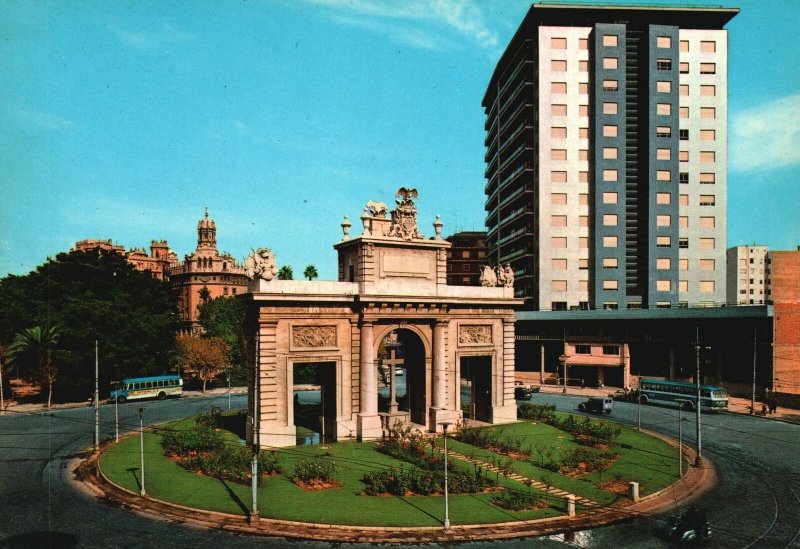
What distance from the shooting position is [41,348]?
2096 inches

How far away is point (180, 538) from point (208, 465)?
8.55 m

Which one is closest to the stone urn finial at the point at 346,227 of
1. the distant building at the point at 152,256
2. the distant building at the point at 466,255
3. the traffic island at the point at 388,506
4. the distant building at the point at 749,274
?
the traffic island at the point at 388,506

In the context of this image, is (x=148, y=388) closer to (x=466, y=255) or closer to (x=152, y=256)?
(x=466, y=255)

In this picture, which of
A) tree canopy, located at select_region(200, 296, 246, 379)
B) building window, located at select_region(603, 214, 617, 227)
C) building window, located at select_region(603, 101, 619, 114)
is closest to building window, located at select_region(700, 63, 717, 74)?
building window, located at select_region(603, 101, 619, 114)

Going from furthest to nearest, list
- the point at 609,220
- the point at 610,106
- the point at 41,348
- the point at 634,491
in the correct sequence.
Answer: the point at 610,106 < the point at 609,220 < the point at 41,348 < the point at 634,491

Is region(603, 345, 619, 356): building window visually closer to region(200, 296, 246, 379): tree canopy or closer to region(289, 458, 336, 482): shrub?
region(200, 296, 246, 379): tree canopy

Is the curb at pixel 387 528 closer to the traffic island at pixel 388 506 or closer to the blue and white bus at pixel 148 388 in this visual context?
the traffic island at pixel 388 506

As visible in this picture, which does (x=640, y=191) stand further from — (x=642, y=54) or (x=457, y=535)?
(x=457, y=535)

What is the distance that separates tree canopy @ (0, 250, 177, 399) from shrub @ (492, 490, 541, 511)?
45.6 metres

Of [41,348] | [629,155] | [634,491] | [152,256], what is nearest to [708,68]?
[629,155]

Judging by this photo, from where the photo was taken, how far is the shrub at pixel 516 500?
24.2 meters

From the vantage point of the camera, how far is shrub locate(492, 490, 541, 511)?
24188 millimetres

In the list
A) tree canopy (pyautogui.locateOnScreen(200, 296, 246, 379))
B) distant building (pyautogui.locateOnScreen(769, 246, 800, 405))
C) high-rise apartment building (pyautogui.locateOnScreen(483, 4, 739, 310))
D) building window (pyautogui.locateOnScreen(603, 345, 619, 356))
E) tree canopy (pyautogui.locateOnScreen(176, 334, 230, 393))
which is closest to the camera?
distant building (pyautogui.locateOnScreen(769, 246, 800, 405))

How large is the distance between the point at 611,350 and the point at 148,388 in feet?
177
